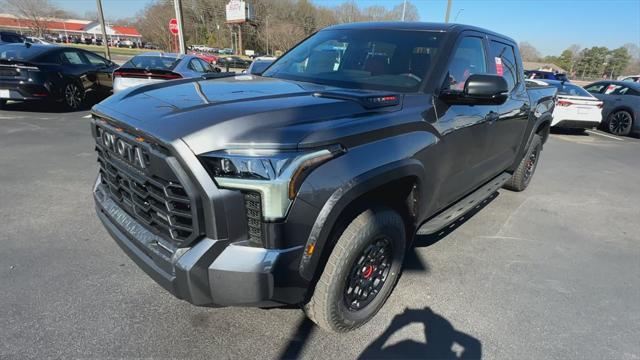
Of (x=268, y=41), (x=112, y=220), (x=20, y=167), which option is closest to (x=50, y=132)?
(x=20, y=167)

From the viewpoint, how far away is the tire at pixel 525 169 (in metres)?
5.09

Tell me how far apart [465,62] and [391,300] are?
1955mm

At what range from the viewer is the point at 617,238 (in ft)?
13.5

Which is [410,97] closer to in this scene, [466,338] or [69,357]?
[466,338]

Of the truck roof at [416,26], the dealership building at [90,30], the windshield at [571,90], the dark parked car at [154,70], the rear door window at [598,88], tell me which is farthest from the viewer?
the dealership building at [90,30]

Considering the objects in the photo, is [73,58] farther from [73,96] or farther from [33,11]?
[33,11]

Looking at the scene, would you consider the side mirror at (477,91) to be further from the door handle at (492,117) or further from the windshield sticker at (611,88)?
the windshield sticker at (611,88)

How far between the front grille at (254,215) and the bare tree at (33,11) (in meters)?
72.7

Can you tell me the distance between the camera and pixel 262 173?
5.47 feet

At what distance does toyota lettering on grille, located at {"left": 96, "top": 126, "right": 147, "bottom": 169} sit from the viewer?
1909 millimetres

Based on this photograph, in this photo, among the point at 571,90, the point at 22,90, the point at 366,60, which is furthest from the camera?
the point at 571,90

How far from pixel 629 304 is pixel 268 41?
7501 cm

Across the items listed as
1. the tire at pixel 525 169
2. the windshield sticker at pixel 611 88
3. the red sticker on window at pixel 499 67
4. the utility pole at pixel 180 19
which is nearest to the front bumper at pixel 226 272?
the red sticker on window at pixel 499 67

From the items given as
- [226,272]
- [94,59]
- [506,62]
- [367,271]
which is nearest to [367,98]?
[367,271]
